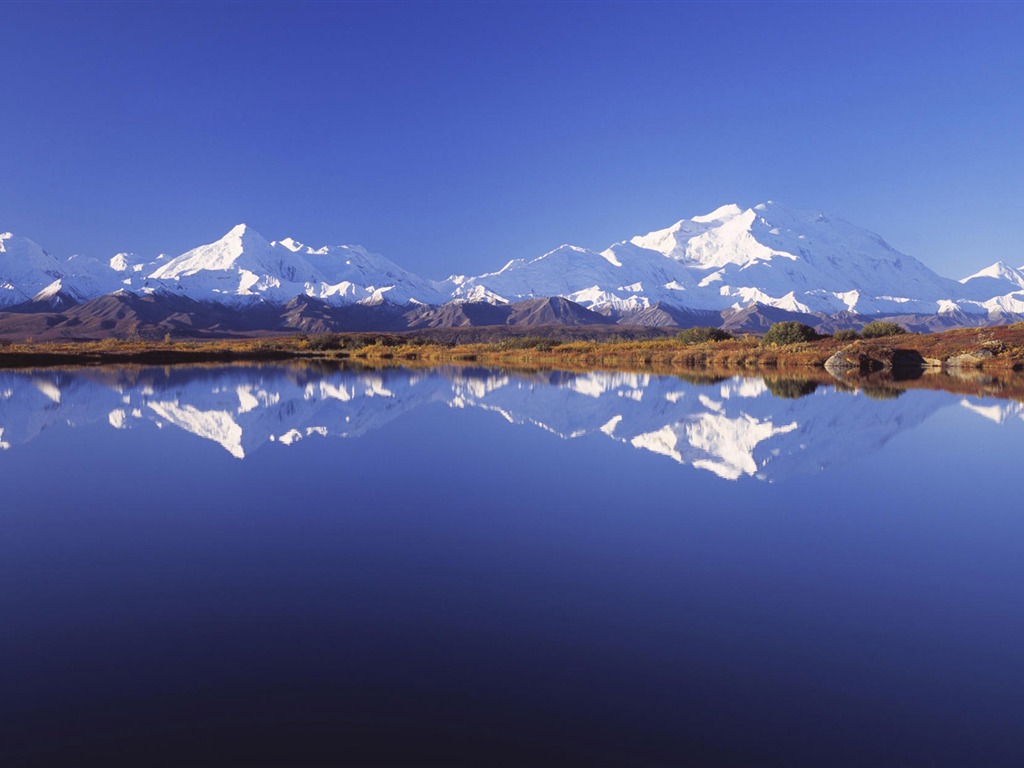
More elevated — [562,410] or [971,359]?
[971,359]

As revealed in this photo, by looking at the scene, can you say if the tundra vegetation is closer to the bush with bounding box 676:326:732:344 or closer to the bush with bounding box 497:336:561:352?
the bush with bounding box 676:326:732:344

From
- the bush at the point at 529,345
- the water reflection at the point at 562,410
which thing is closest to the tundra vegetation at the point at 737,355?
the bush at the point at 529,345

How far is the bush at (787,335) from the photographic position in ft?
224

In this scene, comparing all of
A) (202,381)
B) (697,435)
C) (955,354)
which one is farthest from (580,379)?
(955,354)

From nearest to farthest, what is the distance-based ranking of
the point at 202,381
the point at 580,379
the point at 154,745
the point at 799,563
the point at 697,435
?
1. the point at 154,745
2. the point at 799,563
3. the point at 697,435
4. the point at 202,381
5. the point at 580,379

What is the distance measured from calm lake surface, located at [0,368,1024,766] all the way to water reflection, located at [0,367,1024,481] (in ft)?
3.34

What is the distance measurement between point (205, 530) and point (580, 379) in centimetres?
3297

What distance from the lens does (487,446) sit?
17.1 metres

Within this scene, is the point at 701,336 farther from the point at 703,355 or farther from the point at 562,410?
Result: the point at 562,410

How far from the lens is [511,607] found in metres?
6.89

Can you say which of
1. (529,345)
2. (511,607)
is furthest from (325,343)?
(511,607)

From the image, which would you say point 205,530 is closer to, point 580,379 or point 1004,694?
point 1004,694

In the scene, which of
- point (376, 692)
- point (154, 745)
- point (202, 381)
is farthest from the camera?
point (202, 381)

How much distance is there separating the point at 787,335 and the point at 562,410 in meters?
50.9
